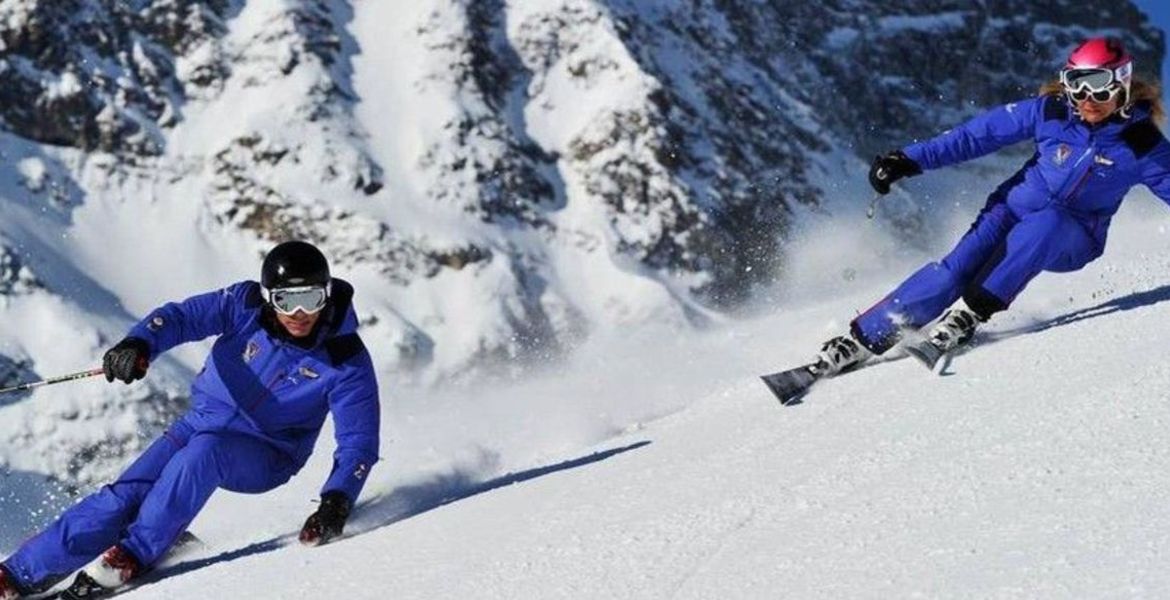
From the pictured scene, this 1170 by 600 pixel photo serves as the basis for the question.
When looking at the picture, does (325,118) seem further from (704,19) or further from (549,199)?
(704,19)

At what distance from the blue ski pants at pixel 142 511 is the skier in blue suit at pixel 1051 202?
3092mm

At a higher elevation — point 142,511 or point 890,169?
point 890,169

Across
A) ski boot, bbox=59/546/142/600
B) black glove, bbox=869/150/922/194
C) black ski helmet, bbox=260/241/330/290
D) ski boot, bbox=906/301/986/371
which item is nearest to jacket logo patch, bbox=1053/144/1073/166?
black glove, bbox=869/150/922/194

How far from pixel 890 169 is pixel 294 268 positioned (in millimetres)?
3434

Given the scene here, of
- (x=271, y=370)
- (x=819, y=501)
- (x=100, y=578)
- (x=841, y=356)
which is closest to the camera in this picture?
(x=819, y=501)

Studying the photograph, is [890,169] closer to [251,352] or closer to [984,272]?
[984,272]

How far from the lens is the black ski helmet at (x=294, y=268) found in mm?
5543

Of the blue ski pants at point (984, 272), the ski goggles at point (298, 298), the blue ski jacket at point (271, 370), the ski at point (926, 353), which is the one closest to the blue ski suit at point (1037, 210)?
the blue ski pants at point (984, 272)

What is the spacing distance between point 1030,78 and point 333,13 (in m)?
47.1

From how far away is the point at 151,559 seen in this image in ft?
17.3

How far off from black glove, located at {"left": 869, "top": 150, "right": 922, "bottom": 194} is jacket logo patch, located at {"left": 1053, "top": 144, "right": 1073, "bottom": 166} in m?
0.73

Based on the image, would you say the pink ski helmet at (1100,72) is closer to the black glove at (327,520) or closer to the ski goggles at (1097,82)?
the ski goggles at (1097,82)

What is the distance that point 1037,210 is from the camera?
6883mm

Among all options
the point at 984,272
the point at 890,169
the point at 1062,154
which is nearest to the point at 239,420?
the point at 890,169
